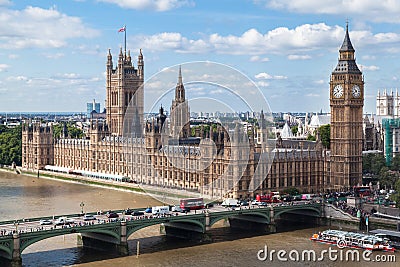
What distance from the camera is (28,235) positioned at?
46781mm

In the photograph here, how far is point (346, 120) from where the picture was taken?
78.4 m

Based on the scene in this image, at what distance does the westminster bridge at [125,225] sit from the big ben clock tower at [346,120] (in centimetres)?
1458

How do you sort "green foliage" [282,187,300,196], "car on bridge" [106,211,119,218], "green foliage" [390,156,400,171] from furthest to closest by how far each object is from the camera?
"green foliage" [390,156,400,171]
"green foliage" [282,187,300,196]
"car on bridge" [106,211,119,218]

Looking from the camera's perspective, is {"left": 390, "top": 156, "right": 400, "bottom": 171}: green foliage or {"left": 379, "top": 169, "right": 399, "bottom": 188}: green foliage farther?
{"left": 390, "top": 156, "right": 400, "bottom": 171}: green foliage

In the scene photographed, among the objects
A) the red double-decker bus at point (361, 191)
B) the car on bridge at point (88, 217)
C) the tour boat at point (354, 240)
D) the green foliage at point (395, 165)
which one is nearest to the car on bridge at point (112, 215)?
the car on bridge at point (88, 217)

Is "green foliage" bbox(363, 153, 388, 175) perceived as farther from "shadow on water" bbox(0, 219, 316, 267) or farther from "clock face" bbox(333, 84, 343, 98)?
"shadow on water" bbox(0, 219, 316, 267)

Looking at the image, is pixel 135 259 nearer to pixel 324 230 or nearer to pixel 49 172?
pixel 324 230

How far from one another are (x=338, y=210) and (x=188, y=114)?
26119mm

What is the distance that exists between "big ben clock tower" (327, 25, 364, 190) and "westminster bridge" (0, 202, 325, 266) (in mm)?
14583

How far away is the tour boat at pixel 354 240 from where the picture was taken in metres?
52.9

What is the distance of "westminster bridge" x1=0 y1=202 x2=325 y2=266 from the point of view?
46781mm

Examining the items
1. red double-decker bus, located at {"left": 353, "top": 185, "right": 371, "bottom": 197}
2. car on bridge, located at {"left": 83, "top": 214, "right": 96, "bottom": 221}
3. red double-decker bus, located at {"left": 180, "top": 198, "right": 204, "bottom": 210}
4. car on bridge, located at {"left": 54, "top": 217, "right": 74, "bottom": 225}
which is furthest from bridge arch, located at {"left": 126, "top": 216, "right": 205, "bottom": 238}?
red double-decker bus, located at {"left": 353, "top": 185, "right": 371, "bottom": 197}

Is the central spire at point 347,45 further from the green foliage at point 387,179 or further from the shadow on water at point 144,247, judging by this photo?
the shadow on water at point 144,247

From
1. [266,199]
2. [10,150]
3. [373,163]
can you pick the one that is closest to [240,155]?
[266,199]
